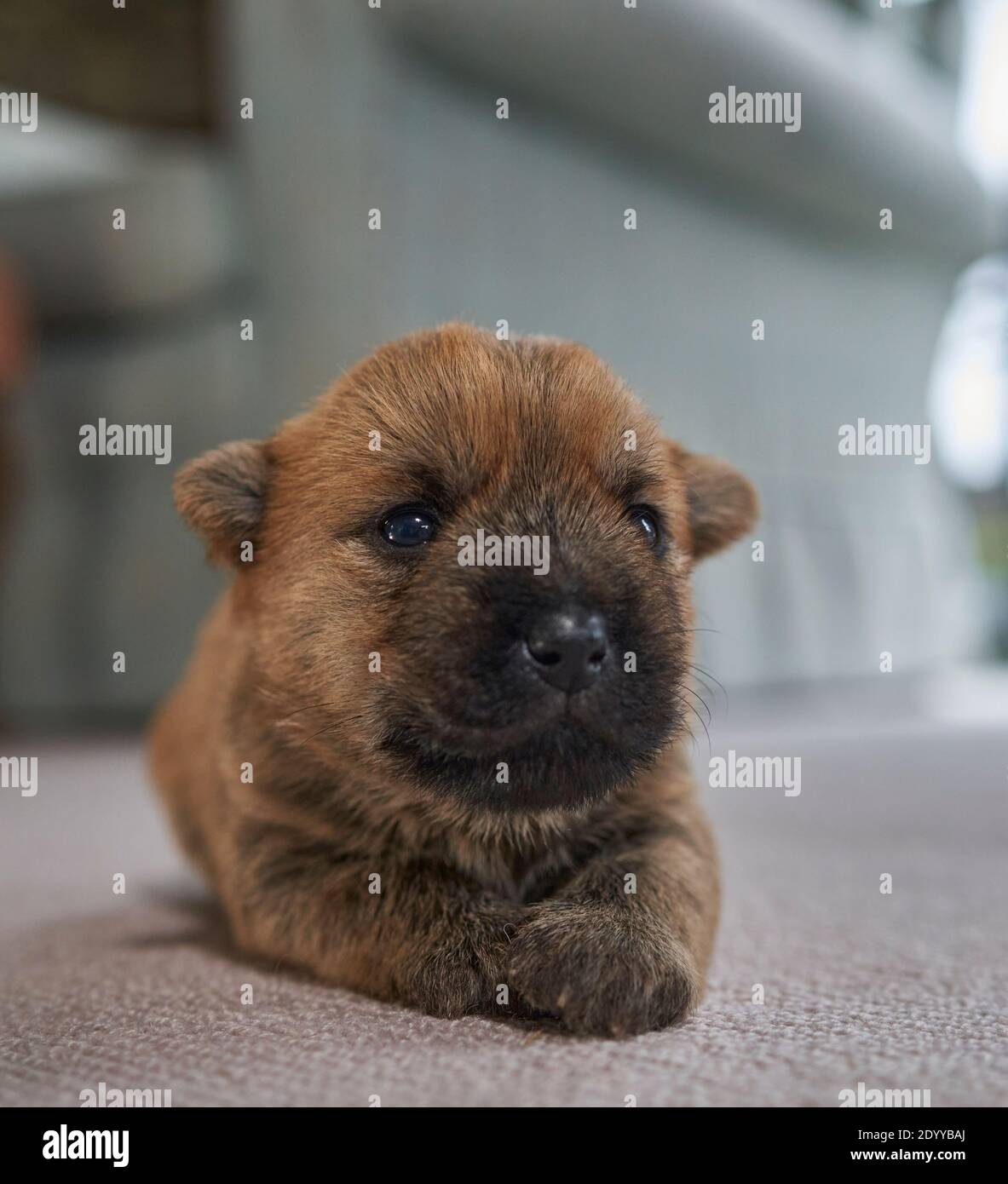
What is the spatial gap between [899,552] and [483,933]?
5.89 m

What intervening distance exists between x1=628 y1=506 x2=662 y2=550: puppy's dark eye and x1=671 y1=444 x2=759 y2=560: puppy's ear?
0.20 metres

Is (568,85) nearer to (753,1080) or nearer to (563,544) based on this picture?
(563,544)

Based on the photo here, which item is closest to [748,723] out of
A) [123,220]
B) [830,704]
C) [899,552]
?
[830,704]

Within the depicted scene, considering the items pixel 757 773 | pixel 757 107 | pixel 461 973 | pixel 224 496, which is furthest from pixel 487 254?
pixel 461 973

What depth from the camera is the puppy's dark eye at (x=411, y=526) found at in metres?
1.69

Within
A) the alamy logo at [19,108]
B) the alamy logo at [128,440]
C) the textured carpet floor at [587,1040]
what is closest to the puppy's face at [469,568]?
the textured carpet floor at [587,1040]

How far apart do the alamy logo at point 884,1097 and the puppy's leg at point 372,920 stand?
0.46 meters

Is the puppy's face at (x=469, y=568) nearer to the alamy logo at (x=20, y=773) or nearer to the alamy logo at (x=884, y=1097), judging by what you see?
the alamy logo at (x=884, y=1097)

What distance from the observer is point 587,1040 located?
1380 millimetres

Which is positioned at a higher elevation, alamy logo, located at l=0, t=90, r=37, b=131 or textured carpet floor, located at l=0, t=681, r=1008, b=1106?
alamy logo, located at l=0, t=90, r=37, b=131

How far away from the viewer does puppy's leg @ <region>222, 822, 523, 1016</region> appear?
152cm
